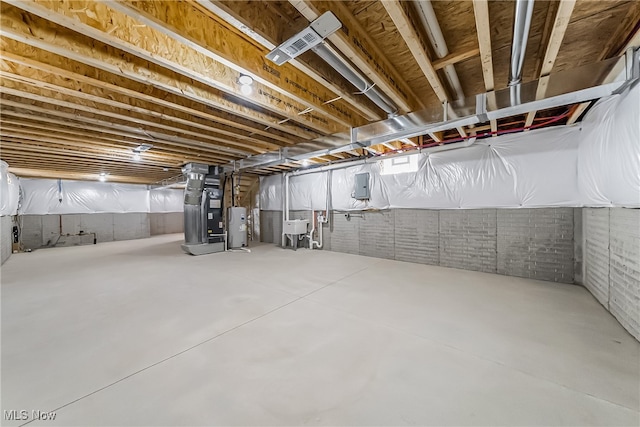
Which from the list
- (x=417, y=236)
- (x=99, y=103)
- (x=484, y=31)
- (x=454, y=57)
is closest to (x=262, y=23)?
(x=484, y=31)

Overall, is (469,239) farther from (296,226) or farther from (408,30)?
(296,226)

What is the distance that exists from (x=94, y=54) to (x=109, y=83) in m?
0.38

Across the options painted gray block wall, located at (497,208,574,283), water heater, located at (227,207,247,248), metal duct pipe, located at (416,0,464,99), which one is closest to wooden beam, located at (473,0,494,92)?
metal duct pipe, located at (416,0,464,99)

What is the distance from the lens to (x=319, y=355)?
169 centimetres

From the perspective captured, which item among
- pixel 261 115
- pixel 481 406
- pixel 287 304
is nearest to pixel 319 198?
pixel 261 115

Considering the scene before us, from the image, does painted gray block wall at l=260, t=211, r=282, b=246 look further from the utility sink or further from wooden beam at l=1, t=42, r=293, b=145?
wooden beam at l=1, t=42, r=293, b=145

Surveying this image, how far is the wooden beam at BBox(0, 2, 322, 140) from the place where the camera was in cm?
154

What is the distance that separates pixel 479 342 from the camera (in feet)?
6.01

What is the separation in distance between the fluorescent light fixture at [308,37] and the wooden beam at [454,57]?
1159mm

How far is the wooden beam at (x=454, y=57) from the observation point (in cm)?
196

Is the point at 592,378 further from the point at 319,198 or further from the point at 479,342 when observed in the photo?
the point at 319,198

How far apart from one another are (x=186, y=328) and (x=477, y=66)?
12.4 ft

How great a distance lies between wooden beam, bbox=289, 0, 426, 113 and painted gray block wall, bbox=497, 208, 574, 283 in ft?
8.56

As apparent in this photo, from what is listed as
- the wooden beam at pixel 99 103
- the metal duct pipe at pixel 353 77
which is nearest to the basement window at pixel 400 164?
the metal duct pipe at pixel 353 77
